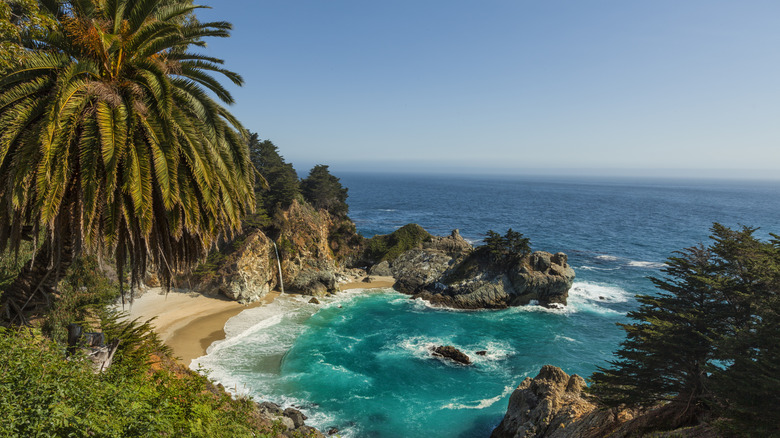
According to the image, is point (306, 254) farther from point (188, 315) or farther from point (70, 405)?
point (70, 405)

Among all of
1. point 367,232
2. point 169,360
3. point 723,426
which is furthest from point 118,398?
point 367,232

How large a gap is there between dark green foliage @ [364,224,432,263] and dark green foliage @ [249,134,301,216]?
Answer: 14540 millimetres

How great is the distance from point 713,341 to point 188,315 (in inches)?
1506

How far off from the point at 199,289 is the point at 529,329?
35.6 m

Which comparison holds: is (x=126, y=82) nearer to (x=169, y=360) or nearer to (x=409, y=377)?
(x=169, y=360)

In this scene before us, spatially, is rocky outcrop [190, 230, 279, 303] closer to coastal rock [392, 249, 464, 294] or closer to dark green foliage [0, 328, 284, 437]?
coastal rock [392, 249, 464, 294]

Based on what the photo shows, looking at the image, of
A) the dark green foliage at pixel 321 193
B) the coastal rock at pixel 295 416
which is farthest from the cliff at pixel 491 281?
Result: the coastal rock at pixel 295 416

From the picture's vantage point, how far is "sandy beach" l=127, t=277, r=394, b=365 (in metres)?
29.6

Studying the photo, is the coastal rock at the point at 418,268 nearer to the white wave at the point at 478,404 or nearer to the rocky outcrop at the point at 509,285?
the rocky outcrop at the point at 509,285

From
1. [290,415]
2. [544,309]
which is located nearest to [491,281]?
[544,309]

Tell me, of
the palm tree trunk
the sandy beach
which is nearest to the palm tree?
the palm tree trunk

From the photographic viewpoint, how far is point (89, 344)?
10703 millimetres

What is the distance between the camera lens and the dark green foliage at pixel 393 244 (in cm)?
5644

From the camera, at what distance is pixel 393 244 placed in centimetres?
5856
